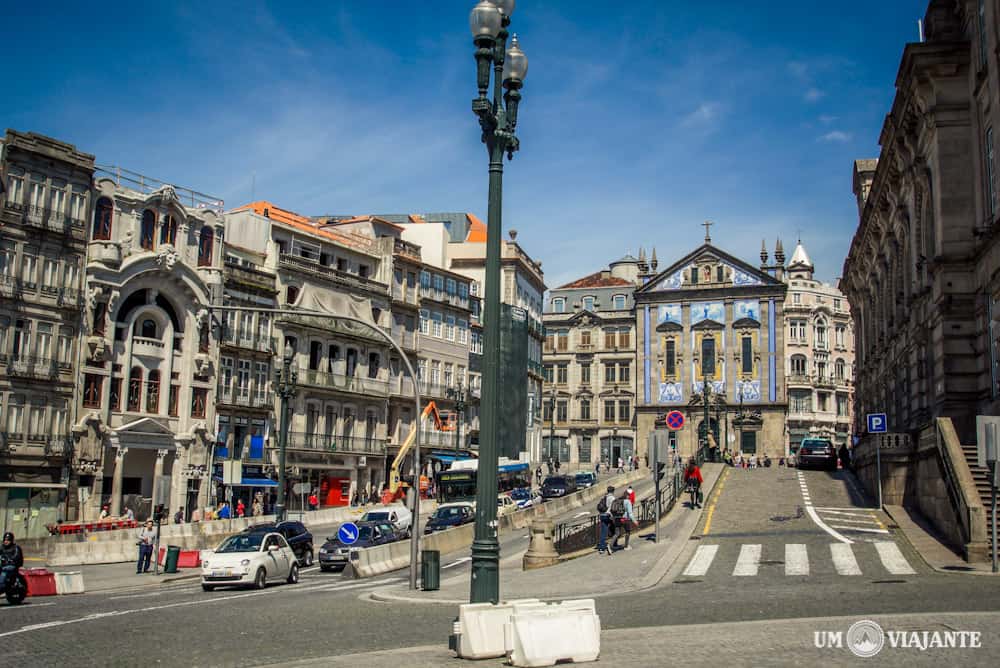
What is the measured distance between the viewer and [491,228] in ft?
47.4

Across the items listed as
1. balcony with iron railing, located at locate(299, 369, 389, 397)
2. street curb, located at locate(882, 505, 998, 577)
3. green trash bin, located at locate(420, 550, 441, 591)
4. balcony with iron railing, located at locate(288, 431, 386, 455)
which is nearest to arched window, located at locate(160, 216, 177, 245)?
balcony with iron railing, located at locate(299, 369, 389, 397)

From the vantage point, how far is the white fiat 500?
2558 cm

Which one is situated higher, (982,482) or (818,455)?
(818,455)

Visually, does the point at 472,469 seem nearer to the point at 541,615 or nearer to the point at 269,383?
the point at 269,383

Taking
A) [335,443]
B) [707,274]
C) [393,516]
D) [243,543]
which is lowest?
[243,543]

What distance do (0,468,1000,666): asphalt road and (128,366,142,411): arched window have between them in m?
23.7

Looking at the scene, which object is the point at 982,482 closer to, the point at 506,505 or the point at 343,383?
the point at 506,505

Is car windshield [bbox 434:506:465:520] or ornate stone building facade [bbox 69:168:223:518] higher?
ornate stone building facade [bbox 69:168:223:518]

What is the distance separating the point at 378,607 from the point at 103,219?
3481 centimetres

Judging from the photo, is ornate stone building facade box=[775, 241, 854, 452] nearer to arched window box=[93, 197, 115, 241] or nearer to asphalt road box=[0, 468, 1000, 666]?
arched window box=[93, 197, 115, 241]

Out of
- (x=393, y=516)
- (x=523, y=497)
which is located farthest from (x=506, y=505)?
(x=393, y=516)

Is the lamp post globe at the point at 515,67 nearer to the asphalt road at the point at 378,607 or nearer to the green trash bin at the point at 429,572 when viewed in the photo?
the asphalt road at the point at 378,607

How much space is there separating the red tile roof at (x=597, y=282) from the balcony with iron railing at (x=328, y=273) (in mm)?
49368

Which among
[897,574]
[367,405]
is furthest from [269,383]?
[897,574]
